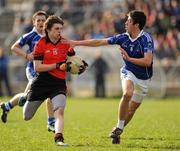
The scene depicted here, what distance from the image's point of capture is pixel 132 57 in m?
11.8

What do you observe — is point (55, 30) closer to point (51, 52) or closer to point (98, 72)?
point (51, 52)

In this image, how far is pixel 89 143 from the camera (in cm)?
1127

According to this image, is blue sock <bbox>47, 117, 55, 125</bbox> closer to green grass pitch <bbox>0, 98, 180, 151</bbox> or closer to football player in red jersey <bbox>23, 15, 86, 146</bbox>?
green grass pitch <bbox>0, 98, 180, 151</bbox>

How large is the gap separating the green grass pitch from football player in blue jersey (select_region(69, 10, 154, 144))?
0.51 metres

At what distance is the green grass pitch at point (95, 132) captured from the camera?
1083cm

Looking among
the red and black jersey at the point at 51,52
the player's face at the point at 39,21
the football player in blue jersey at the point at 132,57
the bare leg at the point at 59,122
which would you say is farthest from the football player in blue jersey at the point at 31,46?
the bare leg at the point at 59,122

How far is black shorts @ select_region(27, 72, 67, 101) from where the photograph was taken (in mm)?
11203

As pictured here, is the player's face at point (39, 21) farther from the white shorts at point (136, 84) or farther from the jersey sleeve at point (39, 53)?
the jersey sleeve at point (39, 53)

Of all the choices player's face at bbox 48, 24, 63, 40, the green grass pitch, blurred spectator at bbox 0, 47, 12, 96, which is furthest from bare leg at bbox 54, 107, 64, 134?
blurred spectator at bbox 0, 47, 12, 96

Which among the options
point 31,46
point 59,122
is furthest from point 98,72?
point 59,122

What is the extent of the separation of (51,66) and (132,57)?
59.1 inches

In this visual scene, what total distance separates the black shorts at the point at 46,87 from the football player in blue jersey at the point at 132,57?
66cm

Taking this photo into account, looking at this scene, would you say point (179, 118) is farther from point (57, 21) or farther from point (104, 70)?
point (104, 70)

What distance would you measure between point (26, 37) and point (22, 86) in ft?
A: 48.9
